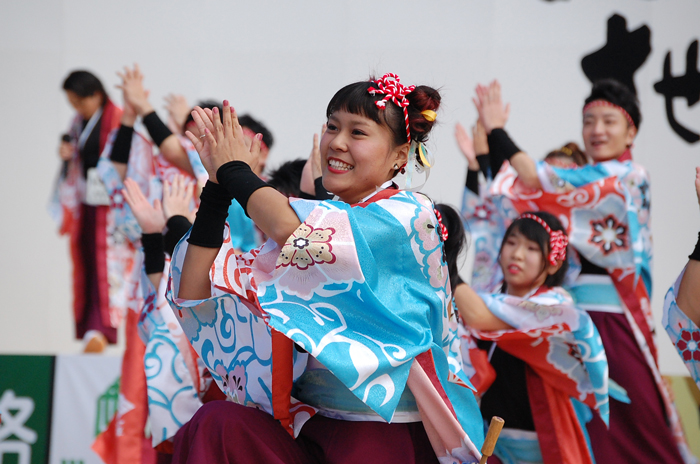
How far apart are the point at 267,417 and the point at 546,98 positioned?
12.2ft

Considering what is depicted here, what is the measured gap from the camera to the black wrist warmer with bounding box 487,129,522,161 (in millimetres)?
3018

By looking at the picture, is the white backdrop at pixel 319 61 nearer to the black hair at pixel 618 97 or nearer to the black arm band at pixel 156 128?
the black hair at pixel 618 97

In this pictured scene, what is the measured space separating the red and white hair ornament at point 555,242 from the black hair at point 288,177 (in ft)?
3.11

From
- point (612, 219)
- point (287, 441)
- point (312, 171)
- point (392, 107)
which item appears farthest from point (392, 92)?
point (612, 219)

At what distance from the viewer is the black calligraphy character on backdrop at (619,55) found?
445 centimetres

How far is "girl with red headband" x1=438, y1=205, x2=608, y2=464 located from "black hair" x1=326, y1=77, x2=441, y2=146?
0.76 m

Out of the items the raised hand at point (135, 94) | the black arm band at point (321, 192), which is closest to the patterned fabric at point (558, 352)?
the black arm band at point (321, 192)

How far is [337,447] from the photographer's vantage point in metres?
1.38

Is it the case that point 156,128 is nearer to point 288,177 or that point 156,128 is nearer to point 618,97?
point 288,177

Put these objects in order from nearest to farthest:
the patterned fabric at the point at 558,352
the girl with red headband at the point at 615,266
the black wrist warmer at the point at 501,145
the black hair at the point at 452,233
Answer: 1. the black hair at the point at 452,233
2. the patterned fabric at the point at 558,352
3. the girl with red headband at the point at 615,266
4. the black wrist warmer at the point at 501,145

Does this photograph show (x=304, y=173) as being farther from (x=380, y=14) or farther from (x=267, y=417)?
(x=380, y=14)

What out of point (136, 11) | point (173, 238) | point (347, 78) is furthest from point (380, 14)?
point (173, 238)

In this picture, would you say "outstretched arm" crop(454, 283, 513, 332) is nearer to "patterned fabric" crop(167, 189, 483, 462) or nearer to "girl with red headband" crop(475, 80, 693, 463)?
"girl with red headband" crop(475, 80, 693, 463)

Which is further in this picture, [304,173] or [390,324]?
[304,173]
